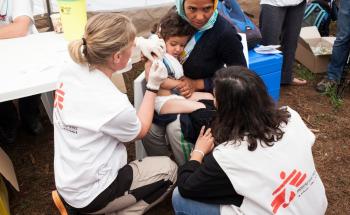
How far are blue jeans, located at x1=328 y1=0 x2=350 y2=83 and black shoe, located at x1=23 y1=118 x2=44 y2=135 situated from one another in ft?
8.35

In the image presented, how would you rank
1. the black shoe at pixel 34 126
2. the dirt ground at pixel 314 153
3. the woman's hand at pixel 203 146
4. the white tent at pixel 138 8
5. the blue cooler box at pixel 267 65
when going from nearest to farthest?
1. the woman's hand at pixel 203 146
2. the dirt ground at pixel 314 153
3. the blue cooler box at pixel 267 65
4. the black shoe at pixel 34 126
5. the white tent at pixel 138 8

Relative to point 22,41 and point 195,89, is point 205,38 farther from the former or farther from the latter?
point 22,41

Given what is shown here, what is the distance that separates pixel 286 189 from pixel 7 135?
2.13 metres

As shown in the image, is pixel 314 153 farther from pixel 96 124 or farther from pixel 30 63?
pixel 30 63

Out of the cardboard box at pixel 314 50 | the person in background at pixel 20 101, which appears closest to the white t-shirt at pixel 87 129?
the person in background at pixel 20 101

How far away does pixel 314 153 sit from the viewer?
254 centimetres

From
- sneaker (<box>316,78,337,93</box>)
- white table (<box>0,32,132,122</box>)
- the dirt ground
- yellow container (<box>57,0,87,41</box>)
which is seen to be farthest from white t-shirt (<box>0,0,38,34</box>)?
sneaker (<box>316,78,337,93</box>)

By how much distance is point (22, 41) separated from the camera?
221cm

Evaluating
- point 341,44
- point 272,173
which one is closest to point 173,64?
point 272,173

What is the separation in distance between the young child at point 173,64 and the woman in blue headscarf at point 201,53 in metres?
0.04

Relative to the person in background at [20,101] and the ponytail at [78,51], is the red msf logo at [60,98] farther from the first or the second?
the person in background at [20,101]

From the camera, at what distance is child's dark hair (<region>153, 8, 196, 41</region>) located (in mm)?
1934

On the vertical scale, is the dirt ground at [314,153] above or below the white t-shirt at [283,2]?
below

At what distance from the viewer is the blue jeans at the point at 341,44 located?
9.74 ft
